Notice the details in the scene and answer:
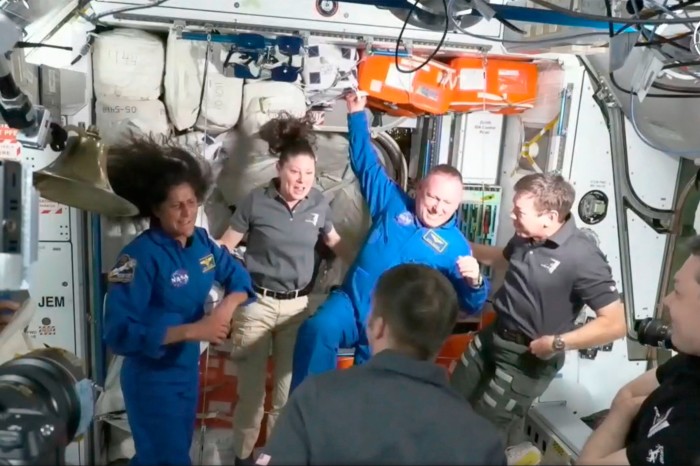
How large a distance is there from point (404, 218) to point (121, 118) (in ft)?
4.84

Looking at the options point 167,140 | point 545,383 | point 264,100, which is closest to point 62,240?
point 167,140

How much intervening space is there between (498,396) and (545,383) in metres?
0.24

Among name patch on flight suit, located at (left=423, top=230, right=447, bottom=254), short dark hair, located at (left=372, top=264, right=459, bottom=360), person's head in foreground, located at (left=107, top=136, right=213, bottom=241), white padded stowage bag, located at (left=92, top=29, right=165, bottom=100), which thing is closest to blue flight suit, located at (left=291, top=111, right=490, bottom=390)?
name patch on flight suit, located at (left=423, top=230, right=447, bottom=254)

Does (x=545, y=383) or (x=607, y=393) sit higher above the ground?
(x=545, y=383)

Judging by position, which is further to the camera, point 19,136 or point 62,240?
point 62,240

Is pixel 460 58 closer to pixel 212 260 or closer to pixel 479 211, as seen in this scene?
pixel 479 211

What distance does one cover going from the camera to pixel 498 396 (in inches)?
117

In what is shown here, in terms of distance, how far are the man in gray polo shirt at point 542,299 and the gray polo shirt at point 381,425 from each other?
4.69 ft

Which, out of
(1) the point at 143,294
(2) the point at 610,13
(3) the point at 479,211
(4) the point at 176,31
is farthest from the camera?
(3) the point at 479,211

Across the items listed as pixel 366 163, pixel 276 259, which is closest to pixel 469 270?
pixel 366 163

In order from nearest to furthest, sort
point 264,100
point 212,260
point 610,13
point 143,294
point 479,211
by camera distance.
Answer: point 610,13, point 143,294, point 212,260, point 264,100, point 479,211

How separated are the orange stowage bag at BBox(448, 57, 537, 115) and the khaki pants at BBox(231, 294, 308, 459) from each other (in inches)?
55.0

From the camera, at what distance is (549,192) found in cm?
290

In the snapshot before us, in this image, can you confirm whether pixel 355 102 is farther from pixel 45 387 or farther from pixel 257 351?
pixel 45 387
